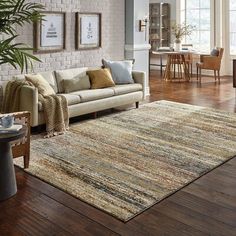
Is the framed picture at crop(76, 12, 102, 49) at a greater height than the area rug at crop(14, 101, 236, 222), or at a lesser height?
greater

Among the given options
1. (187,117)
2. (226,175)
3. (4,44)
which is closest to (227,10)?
(187,117)

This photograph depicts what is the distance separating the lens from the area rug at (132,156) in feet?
9.86

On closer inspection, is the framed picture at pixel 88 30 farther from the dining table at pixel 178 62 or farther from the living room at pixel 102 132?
the dining table at pixel 178 62

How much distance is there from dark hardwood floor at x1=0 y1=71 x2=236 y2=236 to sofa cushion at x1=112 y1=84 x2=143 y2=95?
106 inches

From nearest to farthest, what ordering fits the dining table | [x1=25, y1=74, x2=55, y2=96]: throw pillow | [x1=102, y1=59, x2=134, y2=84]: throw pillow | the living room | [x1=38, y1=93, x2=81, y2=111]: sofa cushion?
the living room
[x1=25, y1=74, x2=55, y2=96]: throw pillow
[x1=38, y1=93, x2=81, y2=111]: sofa cushion
[x1=102, y1=59, x2=134, y2=84]: throw pillow
the dining table

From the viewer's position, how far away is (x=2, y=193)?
2.88m

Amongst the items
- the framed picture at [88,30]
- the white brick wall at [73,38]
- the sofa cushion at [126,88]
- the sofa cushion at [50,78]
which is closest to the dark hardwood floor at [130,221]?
the sofa cushion at [50,78]

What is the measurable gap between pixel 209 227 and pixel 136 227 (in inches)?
20.1

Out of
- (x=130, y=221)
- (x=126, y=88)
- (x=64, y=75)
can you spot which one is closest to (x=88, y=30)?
(x=64, y=75)

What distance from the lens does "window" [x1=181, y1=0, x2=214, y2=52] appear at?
10266 mm

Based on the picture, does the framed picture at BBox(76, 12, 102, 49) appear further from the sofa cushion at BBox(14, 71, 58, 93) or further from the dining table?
the dining table

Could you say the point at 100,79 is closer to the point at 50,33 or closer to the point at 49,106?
the point at 50,33

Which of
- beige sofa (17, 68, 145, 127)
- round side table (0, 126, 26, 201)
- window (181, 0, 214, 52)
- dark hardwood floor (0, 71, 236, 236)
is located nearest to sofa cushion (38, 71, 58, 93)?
beige sofa (17, 68, 145, 127)

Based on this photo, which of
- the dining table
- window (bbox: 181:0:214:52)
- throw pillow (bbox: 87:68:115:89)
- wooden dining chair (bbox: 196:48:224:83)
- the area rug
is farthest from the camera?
window (bbox: 181:0:214:52)
